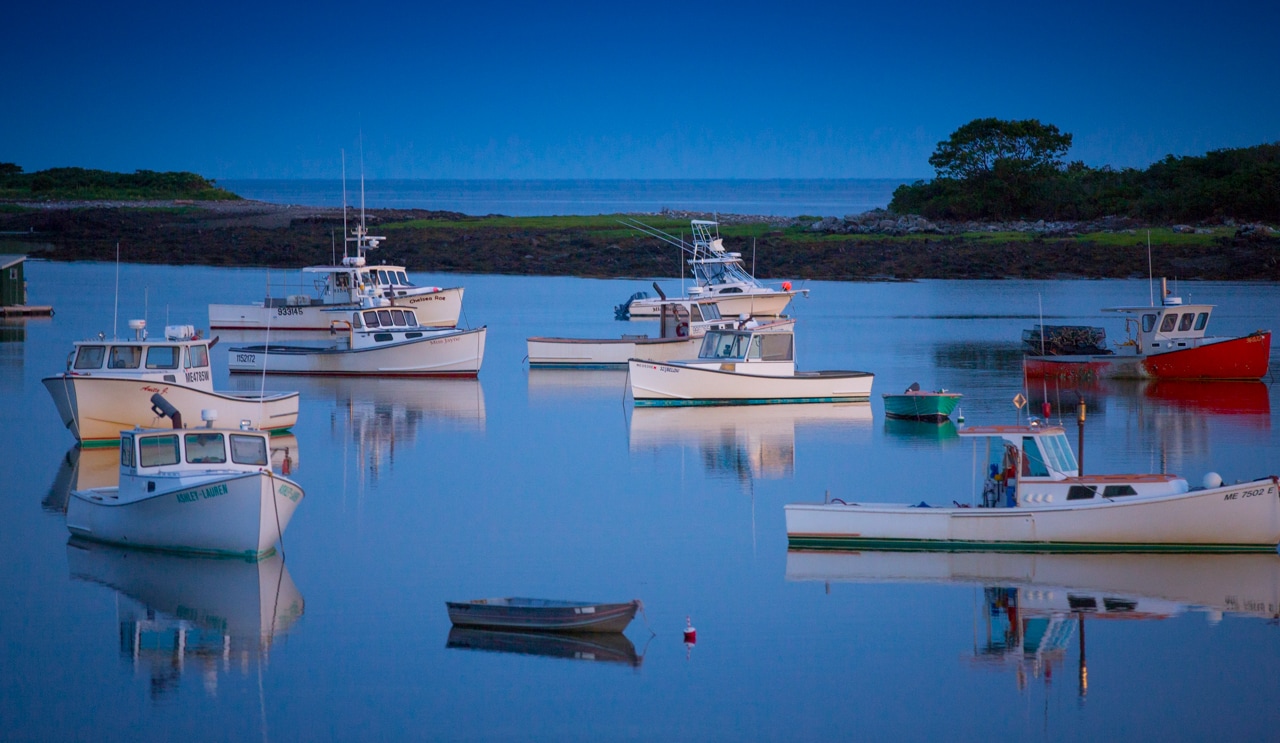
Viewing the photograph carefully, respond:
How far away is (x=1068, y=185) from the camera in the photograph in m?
95.6

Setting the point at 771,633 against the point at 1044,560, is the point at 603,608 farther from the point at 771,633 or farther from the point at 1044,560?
the point at 1044,560

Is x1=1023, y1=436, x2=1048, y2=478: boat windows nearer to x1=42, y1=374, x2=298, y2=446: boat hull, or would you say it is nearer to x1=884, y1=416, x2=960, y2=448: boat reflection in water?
x1=884, y1=416, x2=960, y2=448: boat reflection in water

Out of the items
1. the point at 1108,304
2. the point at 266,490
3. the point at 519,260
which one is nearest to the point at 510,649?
the point at 266,490

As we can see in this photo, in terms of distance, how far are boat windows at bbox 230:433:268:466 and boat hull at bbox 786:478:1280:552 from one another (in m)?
6.25

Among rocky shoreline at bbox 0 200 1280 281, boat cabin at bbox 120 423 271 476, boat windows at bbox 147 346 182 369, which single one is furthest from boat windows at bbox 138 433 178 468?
rocky shoreline at bbox 0 200 1280 281

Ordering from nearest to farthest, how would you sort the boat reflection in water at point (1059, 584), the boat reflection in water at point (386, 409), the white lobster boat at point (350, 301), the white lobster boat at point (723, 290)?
the boat reflection in water at point (1059, 584) < the boat reflection in water at point (386, 409) < the white lobster boat at point (350, 301) < the white lobster boat at point (723, 290)

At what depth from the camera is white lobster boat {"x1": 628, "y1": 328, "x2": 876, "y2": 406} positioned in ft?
Result: 101

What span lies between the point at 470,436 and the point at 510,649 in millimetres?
14014

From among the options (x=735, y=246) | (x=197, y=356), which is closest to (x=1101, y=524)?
(x=197, y=356)

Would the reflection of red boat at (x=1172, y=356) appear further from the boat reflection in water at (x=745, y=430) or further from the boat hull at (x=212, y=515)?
the boat hull at (x=212, y=515)

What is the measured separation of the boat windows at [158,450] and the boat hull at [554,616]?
4362 millimetres

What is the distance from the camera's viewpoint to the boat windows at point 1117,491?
16.8 metres

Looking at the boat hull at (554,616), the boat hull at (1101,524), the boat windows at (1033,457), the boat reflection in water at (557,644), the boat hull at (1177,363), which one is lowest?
the boat reflection in water at (557,644)

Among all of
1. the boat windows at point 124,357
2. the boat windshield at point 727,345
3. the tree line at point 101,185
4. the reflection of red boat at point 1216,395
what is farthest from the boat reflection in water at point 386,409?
the tree line at point 101,185
